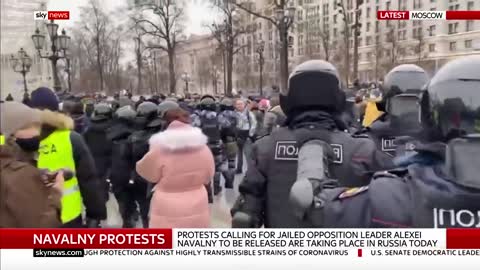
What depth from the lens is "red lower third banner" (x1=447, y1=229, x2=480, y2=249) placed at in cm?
141

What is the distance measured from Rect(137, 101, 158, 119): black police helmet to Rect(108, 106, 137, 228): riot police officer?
0.43ft

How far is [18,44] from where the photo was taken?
170cm

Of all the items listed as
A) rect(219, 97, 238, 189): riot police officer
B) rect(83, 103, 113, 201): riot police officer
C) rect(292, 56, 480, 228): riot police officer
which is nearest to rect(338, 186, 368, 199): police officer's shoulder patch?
rect(292, 56, 480, 228): riot police officer

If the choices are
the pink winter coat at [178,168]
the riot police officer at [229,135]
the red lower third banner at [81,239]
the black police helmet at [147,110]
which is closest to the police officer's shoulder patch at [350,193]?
the red lower third banner at [81,239]

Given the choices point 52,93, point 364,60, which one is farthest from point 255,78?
point 52,93

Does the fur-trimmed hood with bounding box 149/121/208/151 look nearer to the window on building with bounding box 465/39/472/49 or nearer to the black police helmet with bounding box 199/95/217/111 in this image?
the black police helmet with bounding box 199/95/217/111

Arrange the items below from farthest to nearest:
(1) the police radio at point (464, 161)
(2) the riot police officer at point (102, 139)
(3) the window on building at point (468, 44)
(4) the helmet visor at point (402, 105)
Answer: (2) the riot police officer at point (102, 139) → (4) the helmet visor at point (402, 105) → (3) the window on building at point (468, 44) → (1) the police radio at point (464, 161)

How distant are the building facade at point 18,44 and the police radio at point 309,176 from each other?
886mm

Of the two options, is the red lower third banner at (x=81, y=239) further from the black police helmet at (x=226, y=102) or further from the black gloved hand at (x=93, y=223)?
the black police helmet at (x=226, y=102)

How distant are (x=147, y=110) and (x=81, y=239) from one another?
140cm

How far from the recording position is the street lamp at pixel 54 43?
5.66ft

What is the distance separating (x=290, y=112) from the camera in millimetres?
1858

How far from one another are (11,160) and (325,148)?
1045 mm

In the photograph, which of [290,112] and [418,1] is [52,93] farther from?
[418,1]
